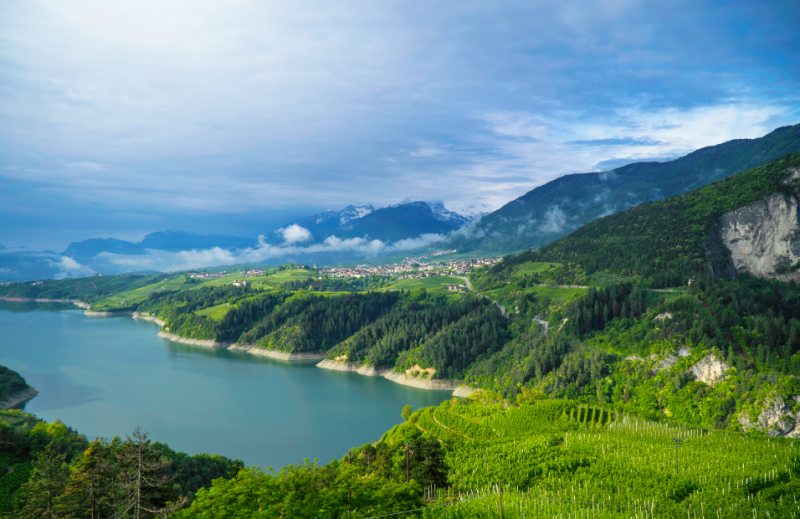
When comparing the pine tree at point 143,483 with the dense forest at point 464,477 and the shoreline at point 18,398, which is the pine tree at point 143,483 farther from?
the shoreline at point 18,398

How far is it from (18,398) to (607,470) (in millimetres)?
59723

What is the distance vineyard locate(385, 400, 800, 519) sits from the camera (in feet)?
52.9

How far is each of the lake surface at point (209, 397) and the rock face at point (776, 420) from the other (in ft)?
93.8

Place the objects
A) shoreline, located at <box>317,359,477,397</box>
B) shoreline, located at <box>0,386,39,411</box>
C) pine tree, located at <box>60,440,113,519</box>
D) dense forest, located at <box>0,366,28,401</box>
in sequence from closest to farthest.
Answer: pine tree, located at <box>60,440,113,519</box> < shoreline, located at <box>0,386,39,411</box> < dense forest, located at <box>0,366,28,401</box> < shoreline, located at <box>317,359,477,397</box>

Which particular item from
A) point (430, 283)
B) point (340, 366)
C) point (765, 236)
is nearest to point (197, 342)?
point (340, 366)

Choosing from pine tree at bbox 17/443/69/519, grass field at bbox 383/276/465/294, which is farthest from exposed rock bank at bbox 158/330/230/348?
pine tree at bbox 17/443/69/519

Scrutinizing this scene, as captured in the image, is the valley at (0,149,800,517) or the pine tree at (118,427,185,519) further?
the valley at (0,149,800,517)

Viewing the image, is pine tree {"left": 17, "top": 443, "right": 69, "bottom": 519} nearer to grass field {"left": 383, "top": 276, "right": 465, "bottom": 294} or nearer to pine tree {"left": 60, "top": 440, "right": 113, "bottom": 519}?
pine tree {"left": 60, "top": 440, "right": 113, "bottom": 519}

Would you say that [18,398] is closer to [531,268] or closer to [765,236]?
[531,268]

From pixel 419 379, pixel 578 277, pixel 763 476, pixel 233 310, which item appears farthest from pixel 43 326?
pixel 763 476

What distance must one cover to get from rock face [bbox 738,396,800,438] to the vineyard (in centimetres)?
521

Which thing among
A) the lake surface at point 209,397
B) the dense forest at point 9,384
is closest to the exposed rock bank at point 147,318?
the lake surface at point 209,397

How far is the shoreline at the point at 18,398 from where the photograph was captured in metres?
47.5

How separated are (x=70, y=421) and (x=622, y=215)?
88.6 m
